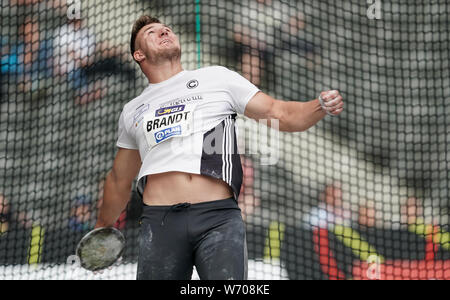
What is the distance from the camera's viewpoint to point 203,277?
2.34 metres

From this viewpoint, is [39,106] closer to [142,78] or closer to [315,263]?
[142,78]

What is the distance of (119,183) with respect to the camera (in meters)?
2.87

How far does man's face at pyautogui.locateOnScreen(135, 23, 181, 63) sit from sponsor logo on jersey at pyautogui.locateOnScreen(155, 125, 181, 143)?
15.8 inches

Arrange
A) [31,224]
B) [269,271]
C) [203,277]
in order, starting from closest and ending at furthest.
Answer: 1. [203,277]
2. [269,271]
3. [31,224]

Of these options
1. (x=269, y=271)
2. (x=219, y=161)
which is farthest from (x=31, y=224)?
(x=219, y=161)

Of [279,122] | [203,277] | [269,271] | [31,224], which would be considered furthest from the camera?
[31,224]

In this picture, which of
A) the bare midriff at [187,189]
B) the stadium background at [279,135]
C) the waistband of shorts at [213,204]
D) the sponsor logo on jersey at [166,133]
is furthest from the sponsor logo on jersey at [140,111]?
the stadium background at [279,135]

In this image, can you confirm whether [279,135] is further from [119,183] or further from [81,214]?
[119,183]

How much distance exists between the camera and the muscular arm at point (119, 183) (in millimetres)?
2848

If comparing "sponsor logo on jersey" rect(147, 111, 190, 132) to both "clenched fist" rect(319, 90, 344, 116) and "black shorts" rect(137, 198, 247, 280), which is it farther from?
"clenched fist" rect(319, 90, 344, 116)

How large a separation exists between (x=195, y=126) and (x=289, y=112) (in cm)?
36

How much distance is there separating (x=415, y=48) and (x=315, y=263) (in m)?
2.97

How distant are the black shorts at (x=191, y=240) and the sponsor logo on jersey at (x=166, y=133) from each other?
0.27 meters

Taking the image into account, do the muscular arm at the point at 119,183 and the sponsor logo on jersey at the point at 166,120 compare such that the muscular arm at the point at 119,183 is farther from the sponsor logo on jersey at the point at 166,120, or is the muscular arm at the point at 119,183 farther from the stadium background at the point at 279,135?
the stadium background at the point at 279,135
